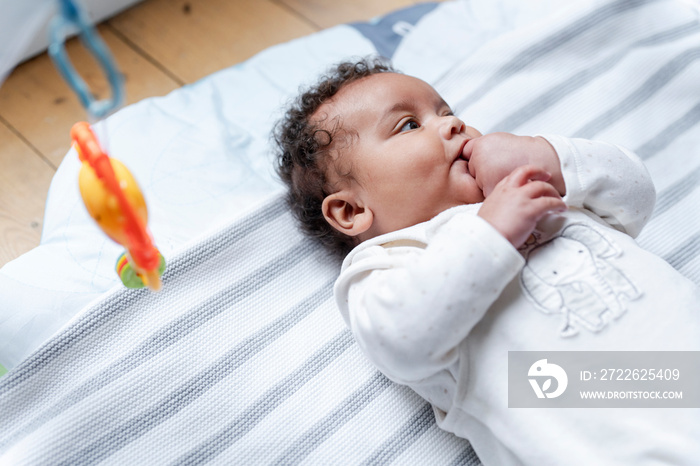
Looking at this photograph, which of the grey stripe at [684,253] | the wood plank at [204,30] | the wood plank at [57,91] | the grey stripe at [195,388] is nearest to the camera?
the grey stripe at [195,388]

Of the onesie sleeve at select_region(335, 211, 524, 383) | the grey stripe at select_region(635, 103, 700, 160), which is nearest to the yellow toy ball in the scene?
the onesie sleeve at select_region(335, 211, 524, 383)

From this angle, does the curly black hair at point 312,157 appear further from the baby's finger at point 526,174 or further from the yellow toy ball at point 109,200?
the yellow toy ball at point 109,200

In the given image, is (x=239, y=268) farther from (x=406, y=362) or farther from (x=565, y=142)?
(x=565, y=142)

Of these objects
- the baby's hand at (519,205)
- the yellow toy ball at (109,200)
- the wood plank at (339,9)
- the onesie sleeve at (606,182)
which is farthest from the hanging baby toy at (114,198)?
the wood plank at (339,9)

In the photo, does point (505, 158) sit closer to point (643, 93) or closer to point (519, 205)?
point (519, 205)

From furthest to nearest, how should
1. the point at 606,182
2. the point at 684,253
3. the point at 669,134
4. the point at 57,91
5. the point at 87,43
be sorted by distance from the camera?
the point at 57,91, the point at 669,134, the point at 684,253, the point at 606,182, the point at 87,43

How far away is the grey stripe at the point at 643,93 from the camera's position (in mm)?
1200

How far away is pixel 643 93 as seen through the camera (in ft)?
4.07

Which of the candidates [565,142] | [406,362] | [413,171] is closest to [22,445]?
[406,362]

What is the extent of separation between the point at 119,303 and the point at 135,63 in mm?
758

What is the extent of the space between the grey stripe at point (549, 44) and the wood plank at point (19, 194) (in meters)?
0.77

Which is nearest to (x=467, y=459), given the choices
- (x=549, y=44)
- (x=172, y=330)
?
(x=172, y=330)

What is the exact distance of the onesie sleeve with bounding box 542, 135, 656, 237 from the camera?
0.88 metres

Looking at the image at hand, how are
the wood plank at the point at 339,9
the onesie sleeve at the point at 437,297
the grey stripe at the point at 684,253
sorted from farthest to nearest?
the wood plank at the point at 339,9, the grey stripe at the point at 684,253, the onesie sleeve at the point at 437,297
